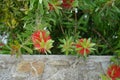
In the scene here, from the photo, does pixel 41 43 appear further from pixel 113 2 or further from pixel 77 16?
pixel 77 16

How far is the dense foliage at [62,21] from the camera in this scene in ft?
6.78

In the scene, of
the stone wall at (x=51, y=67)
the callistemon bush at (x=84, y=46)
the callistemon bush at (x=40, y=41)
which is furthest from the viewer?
the stone wall at (x=51, y=67)

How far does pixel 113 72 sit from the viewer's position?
6.97 ft

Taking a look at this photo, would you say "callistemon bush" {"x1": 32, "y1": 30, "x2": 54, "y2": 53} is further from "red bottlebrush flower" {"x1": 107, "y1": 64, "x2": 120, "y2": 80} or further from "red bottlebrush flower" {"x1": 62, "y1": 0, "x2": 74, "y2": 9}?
"red bottlebrush flower" {"x1": 107, "y1": 64, "x2": 120, "y2": 80}

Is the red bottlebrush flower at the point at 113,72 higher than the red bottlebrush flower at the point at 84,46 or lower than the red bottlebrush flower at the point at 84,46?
lower

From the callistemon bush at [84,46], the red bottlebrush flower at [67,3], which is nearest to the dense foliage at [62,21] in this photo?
the red bottlebrush flower at [67,3]

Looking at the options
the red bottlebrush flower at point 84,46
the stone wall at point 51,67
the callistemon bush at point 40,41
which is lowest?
the stone wall at point 51,67

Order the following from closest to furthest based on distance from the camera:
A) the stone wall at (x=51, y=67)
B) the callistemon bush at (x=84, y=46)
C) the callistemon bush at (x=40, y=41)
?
the callistemon bush at (x=40, y=41) → the callistemon bush at (x=84, y=46) → the stone wall at (x=51, y=67)

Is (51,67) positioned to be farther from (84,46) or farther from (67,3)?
(67,3)

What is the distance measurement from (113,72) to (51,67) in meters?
0.43

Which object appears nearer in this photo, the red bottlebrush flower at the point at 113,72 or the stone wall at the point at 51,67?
the red bottlebrush flower at the point at 113,72

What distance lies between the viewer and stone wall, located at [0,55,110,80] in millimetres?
2275

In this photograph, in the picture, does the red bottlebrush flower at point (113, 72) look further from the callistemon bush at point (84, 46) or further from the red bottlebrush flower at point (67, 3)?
the red bottlebrush flower at point (67, 3)

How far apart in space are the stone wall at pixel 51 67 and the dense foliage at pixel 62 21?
0.09m
